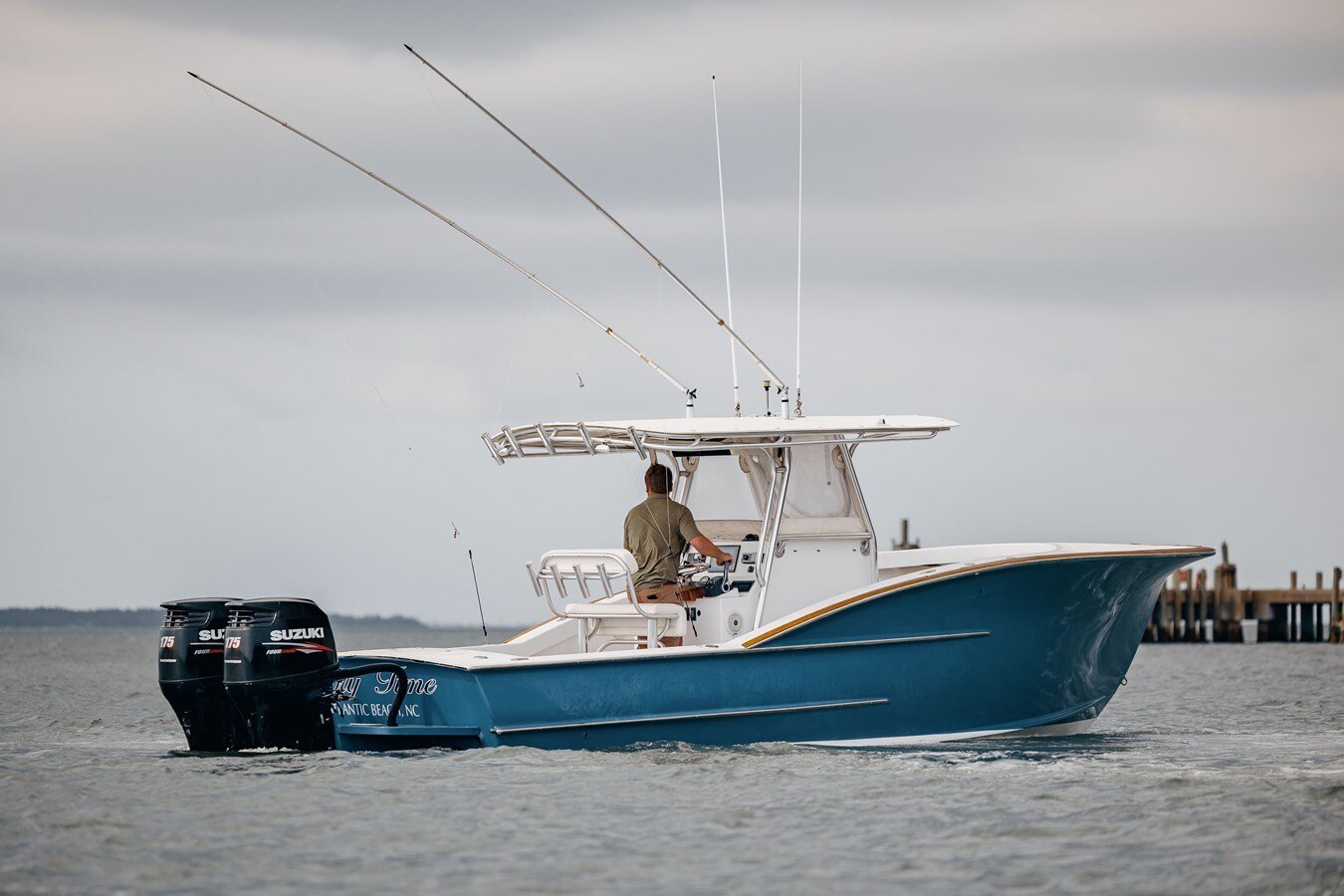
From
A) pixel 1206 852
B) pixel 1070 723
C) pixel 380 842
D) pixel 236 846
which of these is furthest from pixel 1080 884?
pixel 1070 723

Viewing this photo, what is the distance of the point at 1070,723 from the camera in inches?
559

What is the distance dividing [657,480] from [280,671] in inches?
125

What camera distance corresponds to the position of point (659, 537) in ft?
43.1

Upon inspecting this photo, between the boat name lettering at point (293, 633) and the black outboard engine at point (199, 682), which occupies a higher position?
the boat name lettering at point (293, 633)

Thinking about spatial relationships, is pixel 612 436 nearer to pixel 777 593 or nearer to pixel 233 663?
pixel 777 593

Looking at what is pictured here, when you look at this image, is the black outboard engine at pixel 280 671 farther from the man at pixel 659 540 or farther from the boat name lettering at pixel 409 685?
the man at pixel 659 540

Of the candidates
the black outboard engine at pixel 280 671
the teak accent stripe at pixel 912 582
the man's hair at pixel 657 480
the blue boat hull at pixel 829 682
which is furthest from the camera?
the man's hair at pixel 657 480

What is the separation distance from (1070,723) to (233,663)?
6736 mm

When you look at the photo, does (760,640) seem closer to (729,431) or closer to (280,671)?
(729,431)

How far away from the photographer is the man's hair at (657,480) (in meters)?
13.2

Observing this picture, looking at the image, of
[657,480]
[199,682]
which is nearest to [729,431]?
[657,480]

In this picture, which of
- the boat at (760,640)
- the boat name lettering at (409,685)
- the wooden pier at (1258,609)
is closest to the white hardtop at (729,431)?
the boat at (760,640)

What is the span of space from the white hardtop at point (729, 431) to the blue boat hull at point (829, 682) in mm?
1263

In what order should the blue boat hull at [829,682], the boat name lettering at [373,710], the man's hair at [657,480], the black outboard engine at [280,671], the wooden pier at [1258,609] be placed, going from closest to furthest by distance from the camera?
1. the black outboard engine at [280,671]
2. the blue boat hull at [829,682]
3. the boat name lettering at [373,710]
4. the man's hair at [657,480]
5. the wooden pier at [1258,609]
